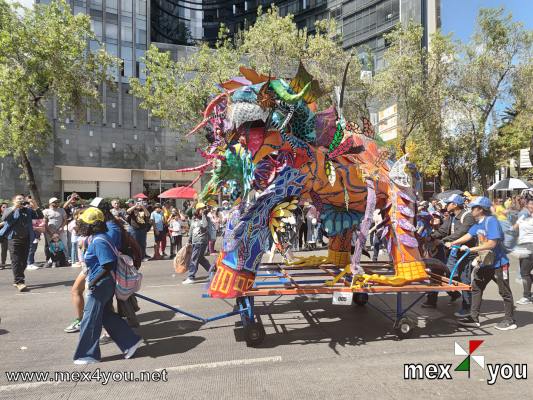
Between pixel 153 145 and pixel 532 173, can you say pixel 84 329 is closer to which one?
pixel 532 173

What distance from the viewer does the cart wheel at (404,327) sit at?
5266 mm

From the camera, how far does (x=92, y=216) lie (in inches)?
182

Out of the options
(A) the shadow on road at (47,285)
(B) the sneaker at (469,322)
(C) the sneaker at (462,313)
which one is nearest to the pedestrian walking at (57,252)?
(A) the shadow on road at (47,285)

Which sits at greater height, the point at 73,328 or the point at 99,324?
the point at 99,324

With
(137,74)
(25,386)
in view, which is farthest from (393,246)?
(137,74)

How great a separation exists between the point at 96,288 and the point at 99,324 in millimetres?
408

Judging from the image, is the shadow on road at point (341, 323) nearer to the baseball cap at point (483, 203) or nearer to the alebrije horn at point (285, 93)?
the baseball cap at point (483, 203)

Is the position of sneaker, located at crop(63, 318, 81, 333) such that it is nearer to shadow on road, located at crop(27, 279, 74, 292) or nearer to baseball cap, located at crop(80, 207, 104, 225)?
baseball cap, located at crop(80, 207, 104, 225)

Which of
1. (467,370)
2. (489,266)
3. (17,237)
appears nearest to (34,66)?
(17,237)

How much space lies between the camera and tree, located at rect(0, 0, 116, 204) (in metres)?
15.9

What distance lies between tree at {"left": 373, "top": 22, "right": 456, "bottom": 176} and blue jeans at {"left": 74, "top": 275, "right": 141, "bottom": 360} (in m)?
16.7


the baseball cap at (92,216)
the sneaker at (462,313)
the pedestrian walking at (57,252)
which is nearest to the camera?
the baseball cap at (92,216)

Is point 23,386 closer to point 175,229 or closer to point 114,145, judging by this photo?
point 175,229

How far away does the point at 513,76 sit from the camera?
22.2m
